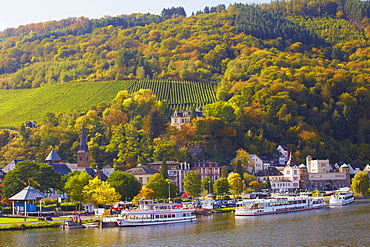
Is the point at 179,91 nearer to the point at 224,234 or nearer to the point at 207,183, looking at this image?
the point at 207,183

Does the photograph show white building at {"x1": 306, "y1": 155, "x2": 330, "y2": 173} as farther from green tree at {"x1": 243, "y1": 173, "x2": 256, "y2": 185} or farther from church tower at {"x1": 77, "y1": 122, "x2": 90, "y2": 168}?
church tower at {"x1": 77, "y1": 122, "x2": 90, "y2": 168}

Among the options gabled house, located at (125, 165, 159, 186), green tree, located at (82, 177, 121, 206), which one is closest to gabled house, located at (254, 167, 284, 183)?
gabled house, located at (125, 165, 159, 186)

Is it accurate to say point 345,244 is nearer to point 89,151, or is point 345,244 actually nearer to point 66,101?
point 89,151

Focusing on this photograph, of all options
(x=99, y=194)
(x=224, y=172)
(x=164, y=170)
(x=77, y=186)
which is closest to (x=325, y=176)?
(x=224, y=172)

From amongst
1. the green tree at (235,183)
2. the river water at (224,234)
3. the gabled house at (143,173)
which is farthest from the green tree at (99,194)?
the green tree at (235,183)

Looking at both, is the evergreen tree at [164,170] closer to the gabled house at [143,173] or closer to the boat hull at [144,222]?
the gabled house at [143,173]

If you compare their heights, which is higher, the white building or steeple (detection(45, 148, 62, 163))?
steeple (detection(45, 148, 62, 163))
